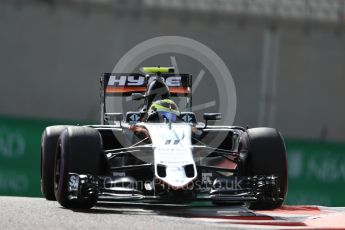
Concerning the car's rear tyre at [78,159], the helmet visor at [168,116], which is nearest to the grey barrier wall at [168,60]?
the helmet visor at [168,116]

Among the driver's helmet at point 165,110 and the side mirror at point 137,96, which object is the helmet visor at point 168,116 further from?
the side mirror at point 137,96

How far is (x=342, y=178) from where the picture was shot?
18031 mm

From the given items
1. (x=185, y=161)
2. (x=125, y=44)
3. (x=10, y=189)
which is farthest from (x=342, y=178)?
(x=185, y=161)

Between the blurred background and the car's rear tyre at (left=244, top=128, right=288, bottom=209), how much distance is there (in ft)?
37.5

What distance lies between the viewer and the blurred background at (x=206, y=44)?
74.3 ft

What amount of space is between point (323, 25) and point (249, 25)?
5.73ft

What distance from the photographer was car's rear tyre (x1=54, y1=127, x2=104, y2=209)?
32.6 feet

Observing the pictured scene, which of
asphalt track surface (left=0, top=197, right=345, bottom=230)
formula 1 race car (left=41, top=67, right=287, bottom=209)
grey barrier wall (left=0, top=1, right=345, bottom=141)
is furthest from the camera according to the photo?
grey barrier wall (left=0, top=1, right=345, bottom=141)

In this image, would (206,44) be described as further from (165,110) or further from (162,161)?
(162,161)

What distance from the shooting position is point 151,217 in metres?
9.31

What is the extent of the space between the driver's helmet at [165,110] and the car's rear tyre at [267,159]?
973 millimetres

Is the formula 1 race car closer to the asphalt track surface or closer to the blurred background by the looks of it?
the asphalt track surface

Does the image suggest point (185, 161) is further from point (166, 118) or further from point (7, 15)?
point (7, 15)

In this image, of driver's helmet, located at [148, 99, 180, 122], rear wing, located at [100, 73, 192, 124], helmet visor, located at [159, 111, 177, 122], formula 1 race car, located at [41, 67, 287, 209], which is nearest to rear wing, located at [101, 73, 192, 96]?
rear wing, located at [100, 73, 192, 124]
